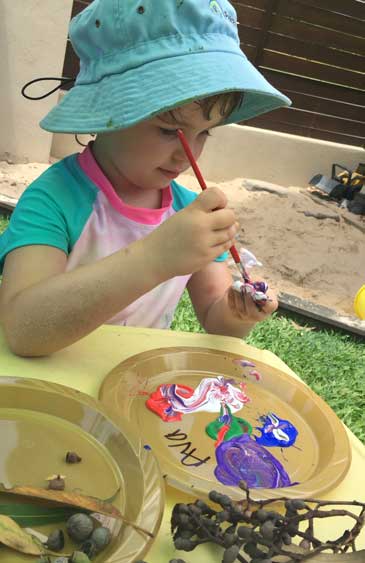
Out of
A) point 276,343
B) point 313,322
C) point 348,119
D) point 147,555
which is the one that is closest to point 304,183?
point 348,119

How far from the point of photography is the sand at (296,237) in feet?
11.5

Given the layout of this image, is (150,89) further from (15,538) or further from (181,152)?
(15,538)

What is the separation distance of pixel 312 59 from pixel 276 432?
17.5ft

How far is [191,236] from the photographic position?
96cm

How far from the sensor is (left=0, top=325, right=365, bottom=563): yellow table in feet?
2.18

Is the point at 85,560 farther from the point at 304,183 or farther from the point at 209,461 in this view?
the point at 304,183

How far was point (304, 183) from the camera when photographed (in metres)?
5.69

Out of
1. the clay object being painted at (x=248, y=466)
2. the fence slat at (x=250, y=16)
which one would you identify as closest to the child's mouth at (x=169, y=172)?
the clay object being painted at (x=248, y=466)

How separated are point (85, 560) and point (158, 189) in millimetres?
1022

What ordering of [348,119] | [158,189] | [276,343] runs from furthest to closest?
[348,119], [276,343], [158,189]

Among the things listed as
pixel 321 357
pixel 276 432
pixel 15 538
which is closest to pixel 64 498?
pixel 15 538

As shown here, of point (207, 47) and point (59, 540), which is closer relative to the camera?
point (59, 540)

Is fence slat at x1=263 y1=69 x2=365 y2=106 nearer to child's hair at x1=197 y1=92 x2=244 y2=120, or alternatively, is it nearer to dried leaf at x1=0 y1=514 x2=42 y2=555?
child's hair at x1=197 y1=92 x2=244 y2=120

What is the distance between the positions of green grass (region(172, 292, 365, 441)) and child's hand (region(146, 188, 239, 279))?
128cm
